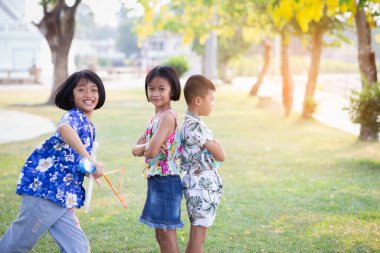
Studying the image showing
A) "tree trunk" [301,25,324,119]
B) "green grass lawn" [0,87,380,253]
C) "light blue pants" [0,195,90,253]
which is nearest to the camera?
"light blue pants" [0,195,90,253]

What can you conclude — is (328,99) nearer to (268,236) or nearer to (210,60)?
(210,60)

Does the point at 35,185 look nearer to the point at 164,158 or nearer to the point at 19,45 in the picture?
the point at 164,158

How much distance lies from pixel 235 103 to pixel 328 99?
3.73 m

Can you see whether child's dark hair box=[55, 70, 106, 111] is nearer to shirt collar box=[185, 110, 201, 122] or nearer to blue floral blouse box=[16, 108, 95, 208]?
blue floral blouse box=[16, 108, 95, 208]

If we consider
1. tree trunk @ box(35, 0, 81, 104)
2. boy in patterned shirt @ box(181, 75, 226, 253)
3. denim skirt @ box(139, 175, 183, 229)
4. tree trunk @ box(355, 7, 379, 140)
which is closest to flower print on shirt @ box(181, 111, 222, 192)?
boy in patterned shirt @ box(181, 75, 226, 253)

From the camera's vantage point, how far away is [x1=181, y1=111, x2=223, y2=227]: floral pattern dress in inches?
138

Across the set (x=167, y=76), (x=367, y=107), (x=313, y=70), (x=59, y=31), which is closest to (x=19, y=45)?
(x=59, y=31)

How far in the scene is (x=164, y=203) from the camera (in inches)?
136

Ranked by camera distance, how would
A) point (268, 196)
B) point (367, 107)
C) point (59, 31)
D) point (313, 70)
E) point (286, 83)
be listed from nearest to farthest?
point (268, 196), point (367, 107), point (313, 70), point (286, 83), point (59, 31)

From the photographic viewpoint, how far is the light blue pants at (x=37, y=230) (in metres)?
3.27

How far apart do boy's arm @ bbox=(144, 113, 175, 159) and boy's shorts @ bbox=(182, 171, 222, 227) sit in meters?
0.31

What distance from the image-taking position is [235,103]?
70.0ft

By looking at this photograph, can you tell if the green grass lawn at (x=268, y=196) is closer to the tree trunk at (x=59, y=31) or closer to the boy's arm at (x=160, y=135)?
the boy's arm at (x=160, y=135)

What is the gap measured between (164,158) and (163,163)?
3 centimetres
